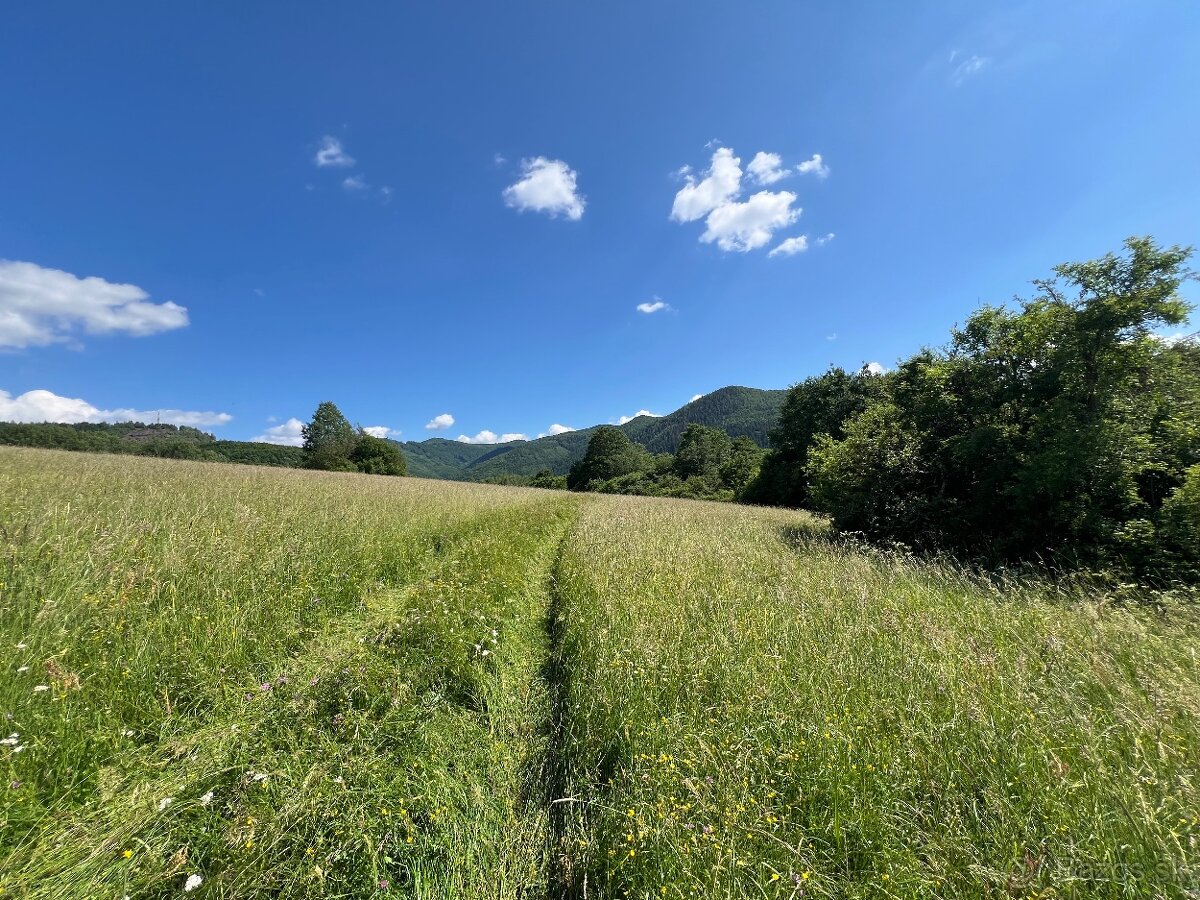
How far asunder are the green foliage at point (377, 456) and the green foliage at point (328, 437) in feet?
2.87

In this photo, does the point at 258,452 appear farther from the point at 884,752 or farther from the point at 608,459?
the point at 884,752

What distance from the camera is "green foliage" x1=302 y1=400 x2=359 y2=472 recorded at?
58.2 m

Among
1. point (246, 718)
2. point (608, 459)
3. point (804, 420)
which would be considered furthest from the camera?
point (608, 459)

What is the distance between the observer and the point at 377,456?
195 feet

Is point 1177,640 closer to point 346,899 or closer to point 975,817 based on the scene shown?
point 975,817

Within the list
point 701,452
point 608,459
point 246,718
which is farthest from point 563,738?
point 608,459

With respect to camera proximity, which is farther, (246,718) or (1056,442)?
(1056,442)

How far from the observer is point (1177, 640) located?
3.93m

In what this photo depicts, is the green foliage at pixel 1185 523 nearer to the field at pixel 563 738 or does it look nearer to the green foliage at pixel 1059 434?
the green foliage at pixel 1059 434

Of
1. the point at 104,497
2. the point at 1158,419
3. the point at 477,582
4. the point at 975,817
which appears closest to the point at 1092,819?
the point at 975,817

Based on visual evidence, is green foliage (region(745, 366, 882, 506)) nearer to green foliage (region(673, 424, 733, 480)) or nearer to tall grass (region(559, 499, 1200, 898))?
green foliage (region(673, 424, 733, 480))

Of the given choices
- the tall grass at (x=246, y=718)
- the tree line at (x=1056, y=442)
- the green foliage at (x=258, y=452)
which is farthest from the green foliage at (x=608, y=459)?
the tall grass at (x=246, y=718)

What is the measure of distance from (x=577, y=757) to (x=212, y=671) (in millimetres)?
2933

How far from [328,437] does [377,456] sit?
321 inches
